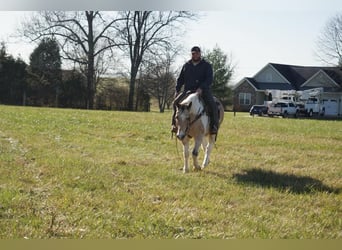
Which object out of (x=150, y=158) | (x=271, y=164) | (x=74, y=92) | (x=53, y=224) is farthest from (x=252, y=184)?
(x=74, y=92)

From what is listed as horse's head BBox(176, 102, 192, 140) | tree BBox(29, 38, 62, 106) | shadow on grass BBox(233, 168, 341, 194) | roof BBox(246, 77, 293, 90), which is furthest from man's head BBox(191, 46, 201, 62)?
tree BBox(29, 38, 62, 106)

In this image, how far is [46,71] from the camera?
601 centimetres

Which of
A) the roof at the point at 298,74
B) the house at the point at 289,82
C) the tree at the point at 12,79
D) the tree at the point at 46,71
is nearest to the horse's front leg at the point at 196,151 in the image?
the house at the point at 289,82

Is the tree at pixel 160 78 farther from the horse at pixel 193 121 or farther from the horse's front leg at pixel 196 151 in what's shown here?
the horse's front leg at pixel 196 151

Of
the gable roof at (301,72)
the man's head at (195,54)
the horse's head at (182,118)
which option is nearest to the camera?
the gable roof at (301,72)

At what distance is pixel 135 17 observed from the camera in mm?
3879

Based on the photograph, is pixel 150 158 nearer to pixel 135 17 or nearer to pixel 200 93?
pixel 200 93

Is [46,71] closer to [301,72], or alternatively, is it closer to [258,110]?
[258,110]

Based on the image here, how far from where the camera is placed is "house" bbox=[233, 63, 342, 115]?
4547mm

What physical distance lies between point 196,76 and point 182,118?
617 millimetres

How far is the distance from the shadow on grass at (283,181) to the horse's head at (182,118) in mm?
840

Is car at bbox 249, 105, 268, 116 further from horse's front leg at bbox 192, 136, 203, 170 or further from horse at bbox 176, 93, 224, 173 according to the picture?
horse's front leg at bbox 192, 136, 203, 170

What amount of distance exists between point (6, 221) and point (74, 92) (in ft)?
10.8

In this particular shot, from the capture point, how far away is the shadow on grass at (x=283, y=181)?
4242 millimetres
